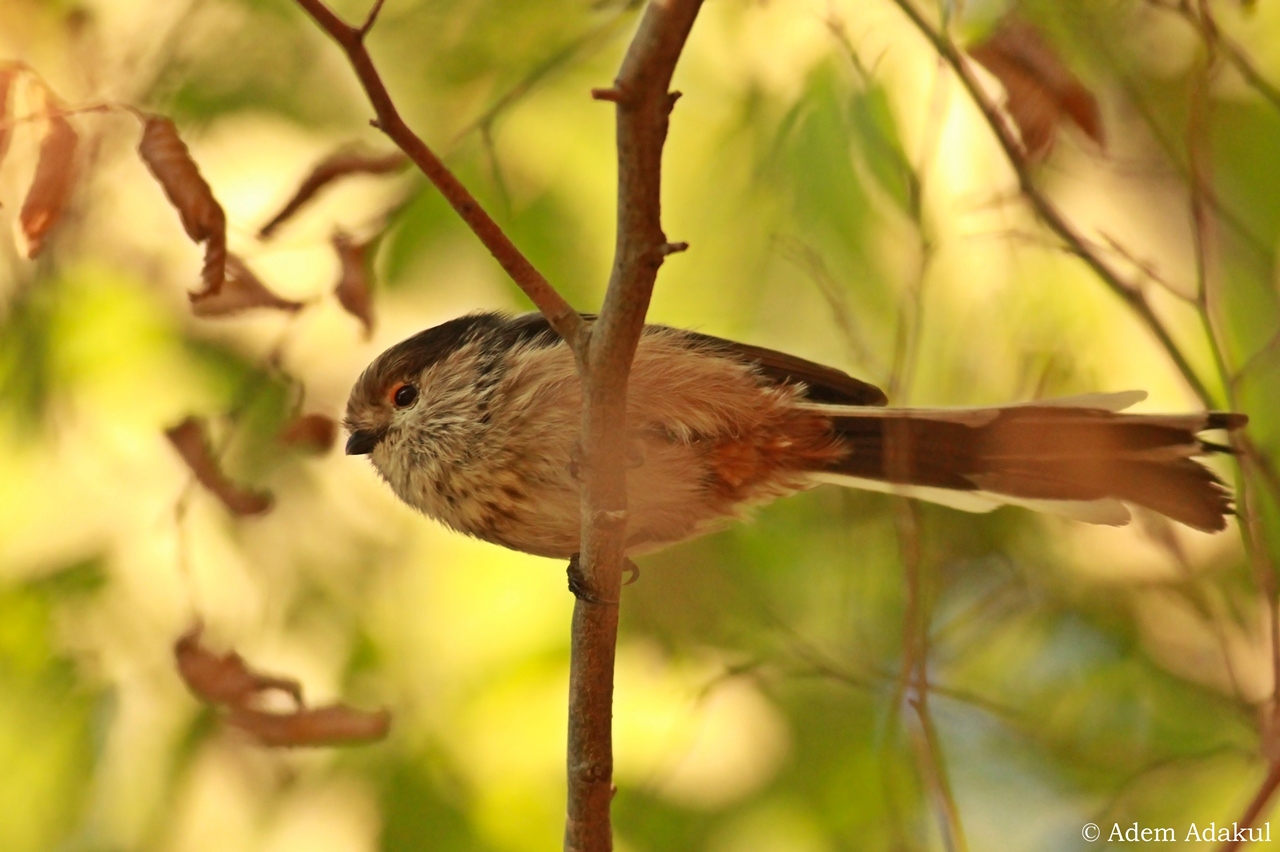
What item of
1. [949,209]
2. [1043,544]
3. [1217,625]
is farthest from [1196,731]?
[949,209]

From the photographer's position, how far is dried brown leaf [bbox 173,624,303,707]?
294 cm

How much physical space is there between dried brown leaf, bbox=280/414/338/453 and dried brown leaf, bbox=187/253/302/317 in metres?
0.34

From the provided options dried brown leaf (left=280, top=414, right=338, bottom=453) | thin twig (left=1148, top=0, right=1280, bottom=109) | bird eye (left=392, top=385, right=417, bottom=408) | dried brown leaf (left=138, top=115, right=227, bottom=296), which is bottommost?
dried brown leaf (left=138, top=115, right=227, bottom=296)

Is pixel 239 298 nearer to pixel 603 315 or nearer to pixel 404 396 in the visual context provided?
pixel 404 396

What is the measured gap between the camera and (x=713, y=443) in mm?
2707

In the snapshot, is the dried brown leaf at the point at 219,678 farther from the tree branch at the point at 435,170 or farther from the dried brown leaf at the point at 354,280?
the tree branch at the point at 435,170

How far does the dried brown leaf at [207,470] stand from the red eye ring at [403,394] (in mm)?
514

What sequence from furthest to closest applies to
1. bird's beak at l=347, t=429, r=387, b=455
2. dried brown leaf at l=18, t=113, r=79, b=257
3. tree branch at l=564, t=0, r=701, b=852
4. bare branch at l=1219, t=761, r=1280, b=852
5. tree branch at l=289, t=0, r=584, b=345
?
1. bird's beak at l=347, t=429, r=387, b=455
2. dried brown leaf at l=18, t=113, r=79, b=257
3. bare branch at l=1219, t=761, r=1280, b=852
4. tree branch at l=289, t=0, r=584, b=345
5. tree branch at l=564, t=0, r=701, b=852

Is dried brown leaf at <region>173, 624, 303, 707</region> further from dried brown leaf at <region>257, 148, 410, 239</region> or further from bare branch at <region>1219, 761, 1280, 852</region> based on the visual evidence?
bare branch at <region>1219, 761, 1280, 852</region>

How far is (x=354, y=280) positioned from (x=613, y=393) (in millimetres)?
1517

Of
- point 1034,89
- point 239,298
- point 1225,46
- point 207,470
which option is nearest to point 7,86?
point 239,298

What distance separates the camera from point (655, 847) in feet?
10.4

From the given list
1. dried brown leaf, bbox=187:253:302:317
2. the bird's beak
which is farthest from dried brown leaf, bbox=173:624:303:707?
dried brown leaf, bbox=187:253:302:317

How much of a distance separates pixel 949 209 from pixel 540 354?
1.32 m
